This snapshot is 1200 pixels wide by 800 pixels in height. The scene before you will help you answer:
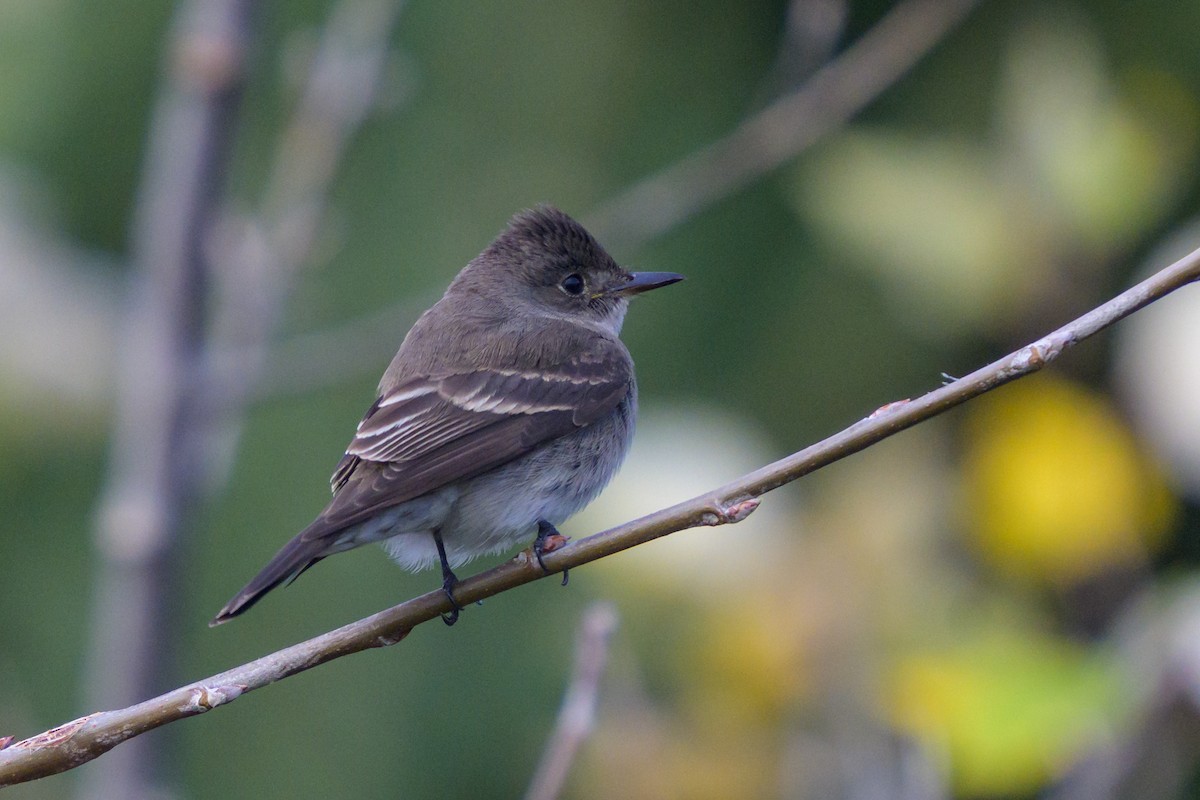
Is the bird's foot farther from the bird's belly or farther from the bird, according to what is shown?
the bird's belly

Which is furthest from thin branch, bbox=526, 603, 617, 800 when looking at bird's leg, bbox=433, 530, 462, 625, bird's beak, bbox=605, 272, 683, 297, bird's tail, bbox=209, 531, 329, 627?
bird's beak, bbox=605, 272, 683, 297

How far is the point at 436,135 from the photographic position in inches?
179

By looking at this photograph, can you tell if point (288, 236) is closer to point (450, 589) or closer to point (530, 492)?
point (530, 492)

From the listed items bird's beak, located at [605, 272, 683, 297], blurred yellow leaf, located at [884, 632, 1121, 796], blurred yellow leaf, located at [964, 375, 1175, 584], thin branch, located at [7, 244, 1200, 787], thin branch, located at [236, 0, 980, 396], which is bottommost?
blurred yellow leaf, located at [884, 632, 1121, 796]

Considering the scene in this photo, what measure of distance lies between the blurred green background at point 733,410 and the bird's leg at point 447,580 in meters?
0.53

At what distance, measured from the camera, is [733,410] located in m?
4.25

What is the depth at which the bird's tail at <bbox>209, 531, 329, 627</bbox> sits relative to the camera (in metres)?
2.36

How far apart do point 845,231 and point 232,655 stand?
2.48m

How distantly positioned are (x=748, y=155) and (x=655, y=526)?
1717mm

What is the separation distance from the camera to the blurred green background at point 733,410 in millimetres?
3123

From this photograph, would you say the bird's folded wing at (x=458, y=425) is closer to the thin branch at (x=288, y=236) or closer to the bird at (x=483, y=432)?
the bird at (x=483, y=432)

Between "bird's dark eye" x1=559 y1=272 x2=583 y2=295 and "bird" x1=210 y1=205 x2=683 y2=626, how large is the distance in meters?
0.11

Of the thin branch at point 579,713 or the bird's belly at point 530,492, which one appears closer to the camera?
the thin branch at point 579,713

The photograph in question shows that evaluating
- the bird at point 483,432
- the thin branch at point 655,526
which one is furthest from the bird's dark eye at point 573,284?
the thin branch at point 655,526
